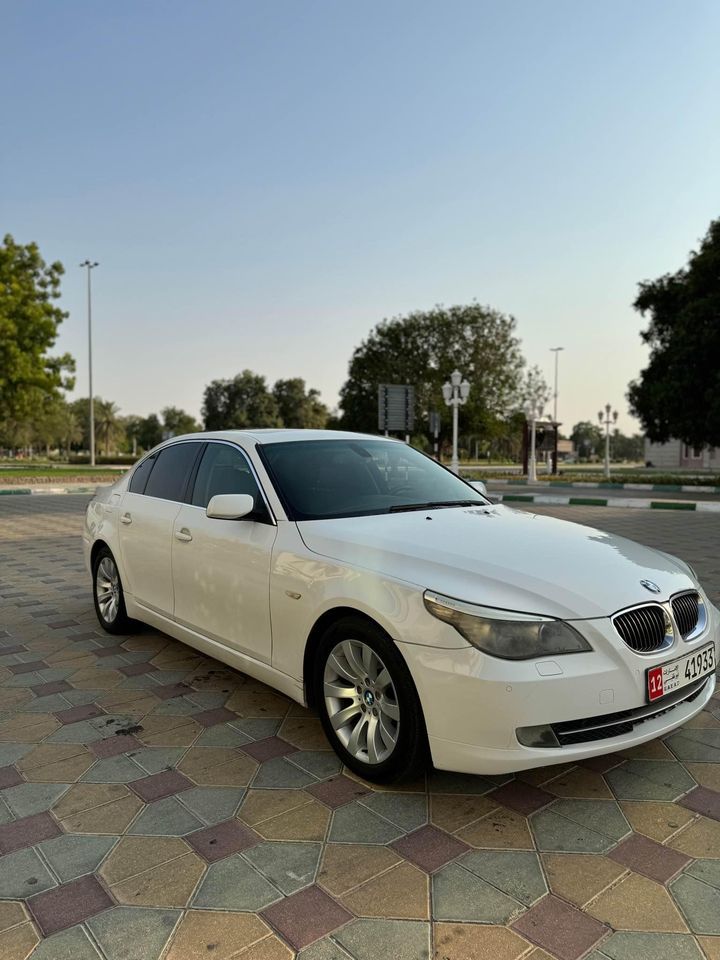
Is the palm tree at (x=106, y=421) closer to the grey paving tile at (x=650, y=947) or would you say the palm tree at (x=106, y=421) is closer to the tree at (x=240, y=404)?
the tree at (x=240, y=404)

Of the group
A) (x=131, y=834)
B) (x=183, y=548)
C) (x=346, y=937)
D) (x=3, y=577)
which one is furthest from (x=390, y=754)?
(x=3, y=577)

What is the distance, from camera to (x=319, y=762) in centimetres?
321

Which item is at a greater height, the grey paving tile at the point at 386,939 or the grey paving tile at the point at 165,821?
the grey paving tile at the point at 386,939

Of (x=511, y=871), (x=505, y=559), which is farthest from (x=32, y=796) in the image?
(x=505, y=559)

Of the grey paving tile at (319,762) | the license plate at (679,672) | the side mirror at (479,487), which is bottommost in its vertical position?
the grey paving tile at (319,762)

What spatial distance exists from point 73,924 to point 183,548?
2205 mm

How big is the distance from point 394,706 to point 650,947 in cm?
115

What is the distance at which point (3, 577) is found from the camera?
7738 millimetres

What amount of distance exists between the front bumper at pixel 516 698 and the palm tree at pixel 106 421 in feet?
337

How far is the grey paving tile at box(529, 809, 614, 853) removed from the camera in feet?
8.27

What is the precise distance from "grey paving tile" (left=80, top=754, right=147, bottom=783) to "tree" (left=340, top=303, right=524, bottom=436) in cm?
4207

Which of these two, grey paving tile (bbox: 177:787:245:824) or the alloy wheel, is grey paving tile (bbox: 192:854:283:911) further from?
the alloy wheel

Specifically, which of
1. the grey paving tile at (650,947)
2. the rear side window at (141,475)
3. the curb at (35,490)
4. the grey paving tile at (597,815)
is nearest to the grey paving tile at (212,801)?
the grey paving tile at (597,815)

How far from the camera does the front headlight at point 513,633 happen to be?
255 centimetres
